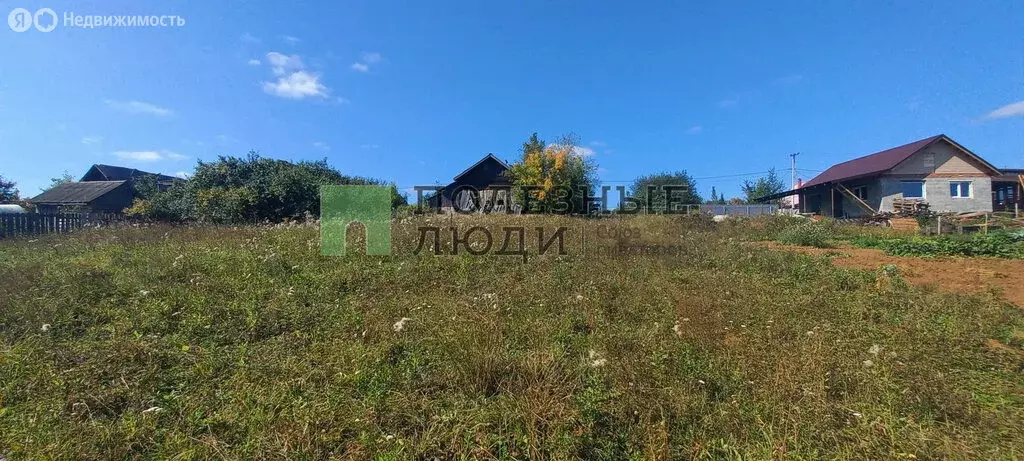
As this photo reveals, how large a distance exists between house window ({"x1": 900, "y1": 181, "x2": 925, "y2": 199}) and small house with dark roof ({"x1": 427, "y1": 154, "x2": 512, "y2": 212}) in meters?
18.5

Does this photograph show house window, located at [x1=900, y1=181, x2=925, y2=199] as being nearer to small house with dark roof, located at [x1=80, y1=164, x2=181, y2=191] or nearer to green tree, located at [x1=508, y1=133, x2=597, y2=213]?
green tree, located at [x1=508, y1=133, x2=597, y2=213]

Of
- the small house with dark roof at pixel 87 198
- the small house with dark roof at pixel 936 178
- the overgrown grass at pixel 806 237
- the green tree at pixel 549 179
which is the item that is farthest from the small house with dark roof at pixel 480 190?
the small house with dark roof at pixel 87 198

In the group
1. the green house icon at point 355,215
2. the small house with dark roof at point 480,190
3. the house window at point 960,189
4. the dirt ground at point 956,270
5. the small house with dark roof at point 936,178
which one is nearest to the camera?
the dirt ground at point 956,270

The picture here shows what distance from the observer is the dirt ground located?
5266 mm

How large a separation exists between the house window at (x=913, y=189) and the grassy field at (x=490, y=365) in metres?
19.1

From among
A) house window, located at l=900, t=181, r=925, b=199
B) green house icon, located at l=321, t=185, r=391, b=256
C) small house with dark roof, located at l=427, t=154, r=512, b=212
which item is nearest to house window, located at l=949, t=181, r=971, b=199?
house window, located at l=900, t=181, r=925, b=199

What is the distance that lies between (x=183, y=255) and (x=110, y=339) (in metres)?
2.95

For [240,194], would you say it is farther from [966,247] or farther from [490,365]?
[966,247]

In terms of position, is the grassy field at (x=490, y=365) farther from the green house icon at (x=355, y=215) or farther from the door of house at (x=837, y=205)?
the door of house at (x=837, y=205)

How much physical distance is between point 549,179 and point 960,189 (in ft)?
65.1

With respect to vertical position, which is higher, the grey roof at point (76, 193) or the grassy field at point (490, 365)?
the grey roof at point (76, 193)

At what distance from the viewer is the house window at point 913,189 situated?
62.5 ft

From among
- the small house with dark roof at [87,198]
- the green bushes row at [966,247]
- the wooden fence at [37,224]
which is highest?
the small house with dark roof at [87,198]

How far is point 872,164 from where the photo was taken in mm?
20766
